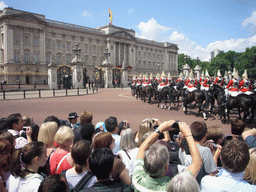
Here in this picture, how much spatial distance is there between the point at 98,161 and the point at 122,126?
2937 mm

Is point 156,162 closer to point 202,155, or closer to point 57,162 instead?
point 202,155

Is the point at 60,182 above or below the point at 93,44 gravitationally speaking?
below

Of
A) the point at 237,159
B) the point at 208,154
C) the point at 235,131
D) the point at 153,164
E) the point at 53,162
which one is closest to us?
the point at 153,164

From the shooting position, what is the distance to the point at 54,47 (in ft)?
204

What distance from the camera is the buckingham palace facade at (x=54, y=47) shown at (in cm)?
5131

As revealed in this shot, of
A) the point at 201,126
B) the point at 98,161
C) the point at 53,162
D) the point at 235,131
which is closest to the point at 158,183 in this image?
the point at 98,161

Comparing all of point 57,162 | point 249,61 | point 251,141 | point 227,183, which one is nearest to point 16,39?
point 57,162

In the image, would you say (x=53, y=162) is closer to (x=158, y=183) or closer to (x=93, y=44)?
(x=158, y=183)

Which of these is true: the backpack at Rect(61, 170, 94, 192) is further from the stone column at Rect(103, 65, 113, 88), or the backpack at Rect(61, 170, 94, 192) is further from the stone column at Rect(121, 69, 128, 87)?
the stone column at Rect(121, 69, 128, 87)

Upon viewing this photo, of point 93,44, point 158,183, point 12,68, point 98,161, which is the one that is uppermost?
point 93,44

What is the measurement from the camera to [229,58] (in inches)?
2958

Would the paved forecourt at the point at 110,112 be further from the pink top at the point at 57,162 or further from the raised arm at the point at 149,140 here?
the raised arm at the point at 149,140

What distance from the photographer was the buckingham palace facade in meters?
51.3

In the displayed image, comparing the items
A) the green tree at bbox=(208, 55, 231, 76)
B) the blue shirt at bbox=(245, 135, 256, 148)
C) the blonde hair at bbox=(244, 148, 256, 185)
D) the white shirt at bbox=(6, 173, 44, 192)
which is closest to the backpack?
the white shirt at bbox=(6, 173, 44, 192)
